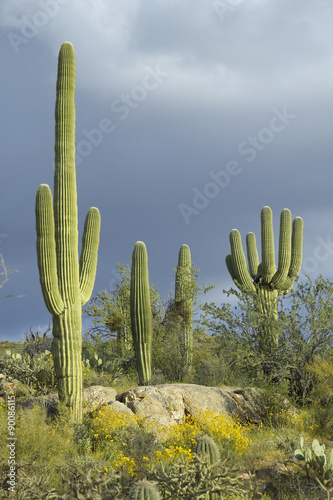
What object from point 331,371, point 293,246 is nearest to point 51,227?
point 331,371

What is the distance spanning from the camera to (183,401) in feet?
36.3

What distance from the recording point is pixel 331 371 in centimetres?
1194

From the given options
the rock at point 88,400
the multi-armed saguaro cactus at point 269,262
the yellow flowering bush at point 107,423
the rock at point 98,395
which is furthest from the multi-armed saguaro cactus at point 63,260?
the multi-armed saguaro cactus at point 269,262

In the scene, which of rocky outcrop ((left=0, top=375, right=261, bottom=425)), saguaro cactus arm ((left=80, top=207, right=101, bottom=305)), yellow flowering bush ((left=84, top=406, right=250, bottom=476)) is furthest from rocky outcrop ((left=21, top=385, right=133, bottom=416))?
saguaro cactus arm ((left=80, top=207, right=101, bottom=305))

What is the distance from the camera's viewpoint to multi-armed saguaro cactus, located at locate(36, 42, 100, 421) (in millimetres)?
9508

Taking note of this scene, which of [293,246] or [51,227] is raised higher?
[293,246]

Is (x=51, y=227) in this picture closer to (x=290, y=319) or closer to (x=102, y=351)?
(x=290, y=319)

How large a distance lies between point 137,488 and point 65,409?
5.24m

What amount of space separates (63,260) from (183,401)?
432 cm

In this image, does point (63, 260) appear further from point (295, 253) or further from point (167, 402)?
point (295, 253)

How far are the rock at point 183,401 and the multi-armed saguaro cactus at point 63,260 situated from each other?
1403mm

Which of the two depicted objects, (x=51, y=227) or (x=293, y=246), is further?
(x=293, y=246)

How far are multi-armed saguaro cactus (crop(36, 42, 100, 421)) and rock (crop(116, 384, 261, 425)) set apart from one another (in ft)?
4.60

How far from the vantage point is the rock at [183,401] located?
10234 mm
